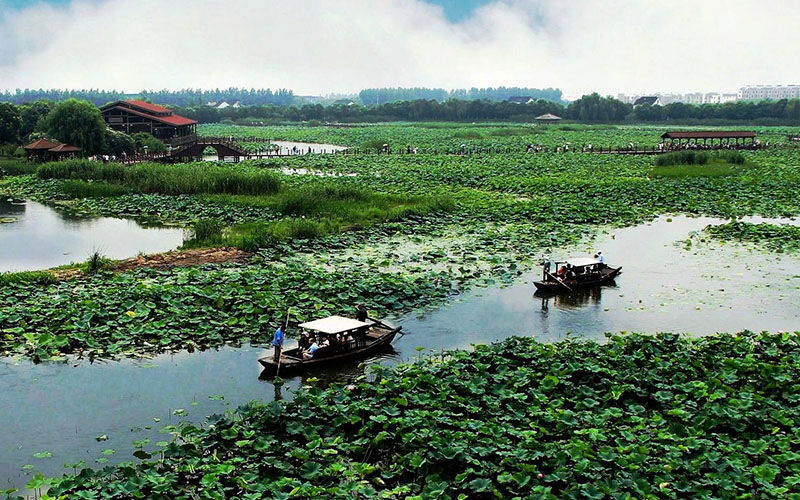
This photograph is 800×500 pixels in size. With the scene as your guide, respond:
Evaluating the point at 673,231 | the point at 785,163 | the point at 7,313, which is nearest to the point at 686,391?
the point at 7,313

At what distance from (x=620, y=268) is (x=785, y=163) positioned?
1307 inches

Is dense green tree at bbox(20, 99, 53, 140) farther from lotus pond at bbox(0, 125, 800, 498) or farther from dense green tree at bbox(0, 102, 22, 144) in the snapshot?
lotus pond at bbox(0, 125, 800, 498)

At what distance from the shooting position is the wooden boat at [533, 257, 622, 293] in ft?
63.5

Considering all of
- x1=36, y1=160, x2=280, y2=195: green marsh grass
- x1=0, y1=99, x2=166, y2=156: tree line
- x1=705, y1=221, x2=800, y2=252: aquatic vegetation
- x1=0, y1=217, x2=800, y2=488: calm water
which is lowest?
x1=0, y1=217, x2=800, y2=488: calm water

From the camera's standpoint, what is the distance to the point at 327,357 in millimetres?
14188

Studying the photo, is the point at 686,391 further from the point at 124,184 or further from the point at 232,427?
the point at 124,184

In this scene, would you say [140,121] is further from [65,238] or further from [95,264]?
[95,264]

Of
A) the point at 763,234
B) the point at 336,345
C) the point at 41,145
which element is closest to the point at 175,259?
the point at 336,345

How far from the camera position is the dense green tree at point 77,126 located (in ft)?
153

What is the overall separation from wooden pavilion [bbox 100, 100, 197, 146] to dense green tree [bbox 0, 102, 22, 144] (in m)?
6.42

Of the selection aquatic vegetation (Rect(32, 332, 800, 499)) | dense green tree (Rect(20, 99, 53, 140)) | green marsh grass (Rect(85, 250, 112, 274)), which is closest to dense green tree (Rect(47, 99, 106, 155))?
dense green tree (Rect(20, 99, 53, 140))

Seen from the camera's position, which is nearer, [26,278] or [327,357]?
[327,357]

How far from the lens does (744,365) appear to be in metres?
12.9

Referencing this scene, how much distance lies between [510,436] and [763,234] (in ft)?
60.4
